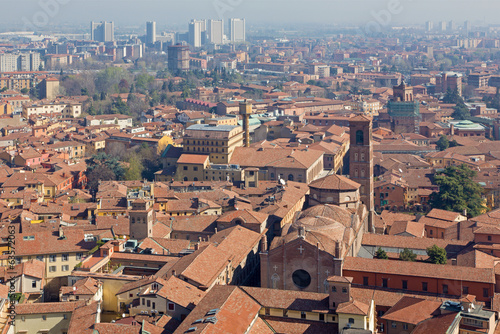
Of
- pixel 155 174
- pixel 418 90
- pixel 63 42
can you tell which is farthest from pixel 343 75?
pixel 155 174

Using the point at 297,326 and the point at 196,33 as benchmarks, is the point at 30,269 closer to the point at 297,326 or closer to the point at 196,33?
the point at 297,326

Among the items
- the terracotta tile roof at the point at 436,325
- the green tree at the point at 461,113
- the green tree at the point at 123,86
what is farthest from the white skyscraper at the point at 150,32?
the terracotta tile roof at the point at 436,325

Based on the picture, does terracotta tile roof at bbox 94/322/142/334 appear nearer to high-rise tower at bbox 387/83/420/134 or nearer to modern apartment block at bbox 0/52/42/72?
high-rise tower at bbox 387/83/420/134

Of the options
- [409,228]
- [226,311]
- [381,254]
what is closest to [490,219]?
[409,228]

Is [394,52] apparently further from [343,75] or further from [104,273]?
[104,273]

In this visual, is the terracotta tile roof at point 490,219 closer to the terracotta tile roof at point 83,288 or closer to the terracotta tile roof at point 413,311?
the terracotta tile roof at point 413,311
